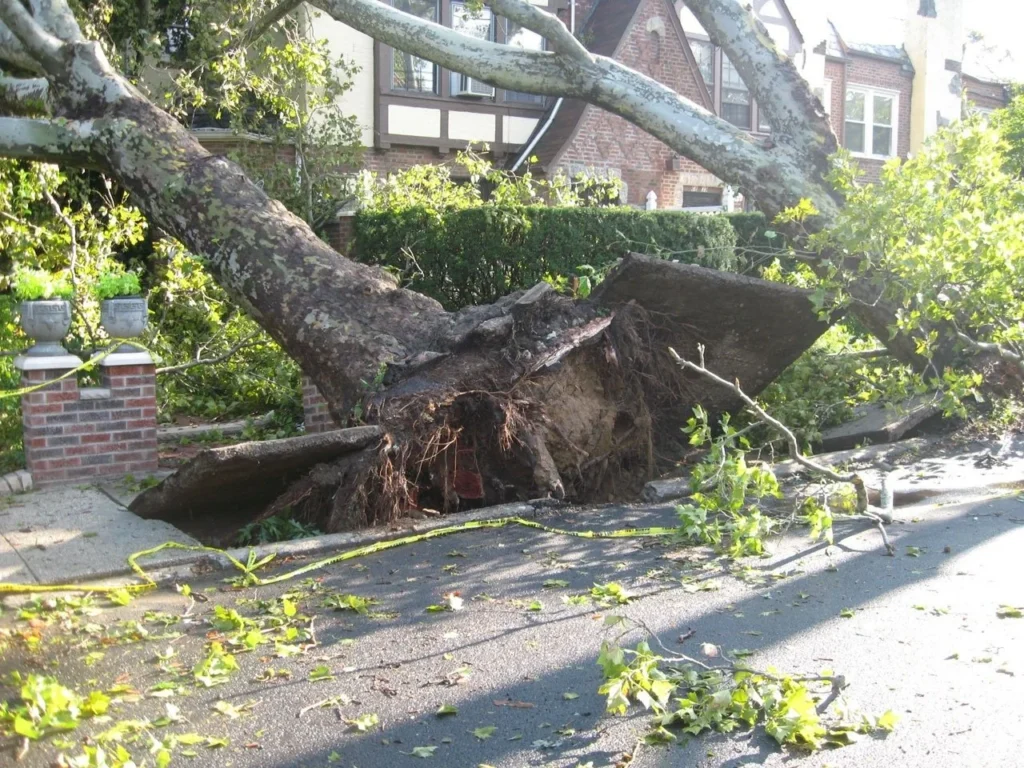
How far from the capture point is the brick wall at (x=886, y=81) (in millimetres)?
25609

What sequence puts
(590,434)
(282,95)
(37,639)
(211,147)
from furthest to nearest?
(211,147) < (282,95) < (590,434) < (37,639)


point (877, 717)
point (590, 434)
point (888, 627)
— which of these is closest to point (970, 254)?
point (590, 434)

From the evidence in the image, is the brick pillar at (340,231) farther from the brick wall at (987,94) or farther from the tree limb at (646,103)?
the brick wall at (987,94)

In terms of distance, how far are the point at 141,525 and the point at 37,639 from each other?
5.90 ft

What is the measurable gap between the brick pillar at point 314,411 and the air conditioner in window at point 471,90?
1028 cm

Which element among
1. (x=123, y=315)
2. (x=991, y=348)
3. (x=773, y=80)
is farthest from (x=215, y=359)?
(x=991, y=348)

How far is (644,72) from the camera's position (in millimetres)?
19422

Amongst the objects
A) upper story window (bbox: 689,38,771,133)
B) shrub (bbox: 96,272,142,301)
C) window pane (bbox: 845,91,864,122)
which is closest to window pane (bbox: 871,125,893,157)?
window pane (bbox: 845,91,864,122)

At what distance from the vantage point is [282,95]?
45.3 ft

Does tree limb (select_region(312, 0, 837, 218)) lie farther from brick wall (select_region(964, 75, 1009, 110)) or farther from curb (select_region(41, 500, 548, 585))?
brick wall (select_region(964, 75, 1009, 110))

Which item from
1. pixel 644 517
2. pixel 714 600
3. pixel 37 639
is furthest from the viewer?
pixel 644 517

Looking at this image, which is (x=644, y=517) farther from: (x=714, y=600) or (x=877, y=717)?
(x=877, y=717)

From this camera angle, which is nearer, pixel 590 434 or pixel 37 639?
pixel 37 639

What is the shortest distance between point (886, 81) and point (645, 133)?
10.4m
